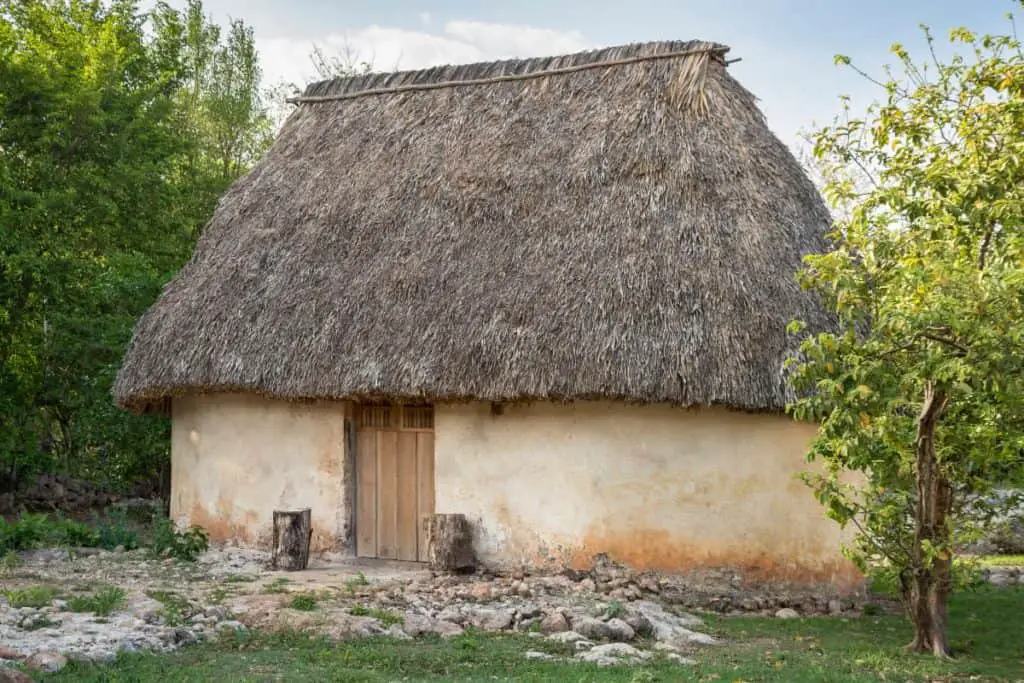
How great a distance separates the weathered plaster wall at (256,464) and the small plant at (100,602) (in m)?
3.35

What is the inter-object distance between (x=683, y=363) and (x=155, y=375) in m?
5.49

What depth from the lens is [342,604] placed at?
28.5ft

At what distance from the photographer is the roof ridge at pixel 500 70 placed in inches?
484

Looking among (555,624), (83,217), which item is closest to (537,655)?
(555,624)

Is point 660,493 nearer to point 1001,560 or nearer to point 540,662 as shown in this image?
point 540,662


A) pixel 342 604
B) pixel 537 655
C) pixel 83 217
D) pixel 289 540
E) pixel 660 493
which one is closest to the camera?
pixel 537 655

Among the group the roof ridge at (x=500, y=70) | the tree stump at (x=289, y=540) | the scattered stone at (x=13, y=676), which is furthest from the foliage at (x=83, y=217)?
the scattered stone at (x=13, y=676)

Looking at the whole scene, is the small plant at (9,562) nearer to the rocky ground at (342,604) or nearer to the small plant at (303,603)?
the rocky ground at (342,604)

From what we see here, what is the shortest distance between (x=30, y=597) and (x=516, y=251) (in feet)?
17.4

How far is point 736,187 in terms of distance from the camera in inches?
433

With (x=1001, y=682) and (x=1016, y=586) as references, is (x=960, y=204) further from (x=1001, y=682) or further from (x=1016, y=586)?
(x=1016, y=586)

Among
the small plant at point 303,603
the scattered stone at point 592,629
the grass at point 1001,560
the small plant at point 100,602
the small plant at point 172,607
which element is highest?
the small plant at point 100,602

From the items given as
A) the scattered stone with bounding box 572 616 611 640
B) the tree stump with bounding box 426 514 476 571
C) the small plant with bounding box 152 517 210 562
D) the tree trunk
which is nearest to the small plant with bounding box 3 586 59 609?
the small plant with bounding box 152 517 210 562

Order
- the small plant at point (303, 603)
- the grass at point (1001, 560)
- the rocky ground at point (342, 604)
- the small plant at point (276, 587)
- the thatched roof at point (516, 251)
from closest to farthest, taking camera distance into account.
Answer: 1. the rocky ground at point (342, 604)
2. the small plant at point (303, 603)
3. the small plant at point (276, 587)
4. the thatched roof at point (516, 251)
5. the grass at point (1001, 560)
